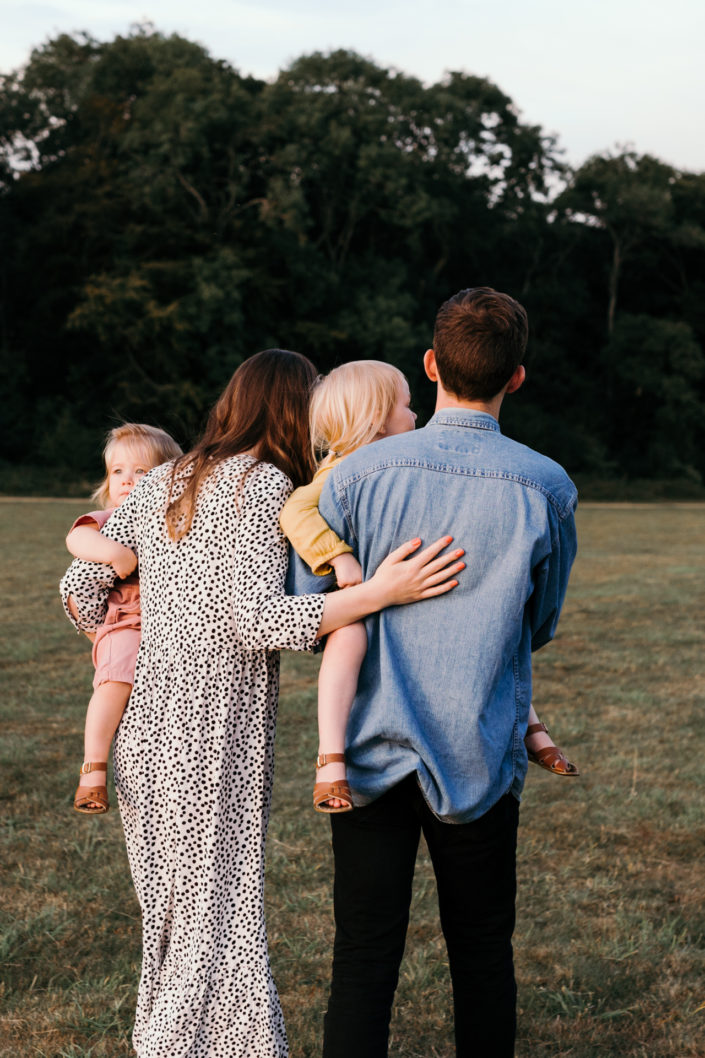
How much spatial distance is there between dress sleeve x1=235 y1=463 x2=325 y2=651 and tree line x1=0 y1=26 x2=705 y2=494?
29.2 meters

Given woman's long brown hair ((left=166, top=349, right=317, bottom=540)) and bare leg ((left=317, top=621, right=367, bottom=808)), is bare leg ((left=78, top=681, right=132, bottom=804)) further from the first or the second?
bare leg ((left=317, top=621, right=367, bottom=808))

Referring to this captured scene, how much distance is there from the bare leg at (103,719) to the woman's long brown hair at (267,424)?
0.54 m

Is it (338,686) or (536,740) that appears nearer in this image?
(338,686)

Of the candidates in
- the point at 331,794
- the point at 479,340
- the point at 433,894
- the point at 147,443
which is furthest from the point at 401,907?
the point at 433,894

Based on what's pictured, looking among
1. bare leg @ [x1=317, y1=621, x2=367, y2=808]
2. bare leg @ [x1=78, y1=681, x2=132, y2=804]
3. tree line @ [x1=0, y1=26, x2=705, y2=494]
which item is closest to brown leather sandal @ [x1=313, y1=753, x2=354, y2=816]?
bare leg @ [x1=317, y1=621, x2=367, y2=808]

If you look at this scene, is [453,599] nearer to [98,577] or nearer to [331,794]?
[331,794]

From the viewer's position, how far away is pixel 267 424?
2529 mm

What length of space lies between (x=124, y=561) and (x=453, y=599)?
892mm

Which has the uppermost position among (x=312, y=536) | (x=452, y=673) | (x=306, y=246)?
(x=306, y=246)

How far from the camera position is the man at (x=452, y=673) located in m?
2.19

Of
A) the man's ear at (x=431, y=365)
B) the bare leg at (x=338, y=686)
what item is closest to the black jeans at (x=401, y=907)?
the bare leg at (x=338, y=686)

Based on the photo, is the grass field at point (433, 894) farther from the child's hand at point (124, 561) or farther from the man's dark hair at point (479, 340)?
the man's dark hair at point (479, 340)

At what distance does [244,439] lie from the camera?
2523 mm

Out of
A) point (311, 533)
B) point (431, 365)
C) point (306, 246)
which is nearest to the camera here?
point (311, 533)
